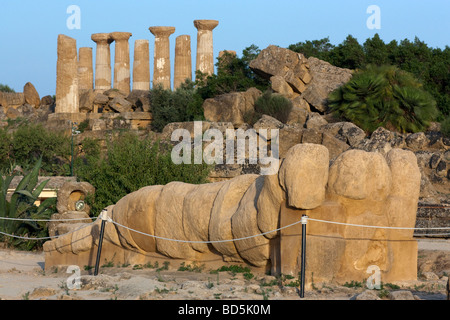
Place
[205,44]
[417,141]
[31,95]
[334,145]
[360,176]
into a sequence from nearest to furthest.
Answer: [360,176]
[334,145]
[417,141]
[205,44]
[31,95]

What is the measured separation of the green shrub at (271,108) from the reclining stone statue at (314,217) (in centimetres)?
1694

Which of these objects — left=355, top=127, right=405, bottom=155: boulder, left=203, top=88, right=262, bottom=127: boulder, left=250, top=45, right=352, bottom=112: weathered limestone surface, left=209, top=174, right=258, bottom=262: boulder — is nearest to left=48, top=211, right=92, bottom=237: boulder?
left=209, top=174, right=258, bottom=262: boulder

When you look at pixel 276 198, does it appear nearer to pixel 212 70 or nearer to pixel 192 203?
pixel 192 203

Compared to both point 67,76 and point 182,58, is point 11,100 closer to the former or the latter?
point 67,76

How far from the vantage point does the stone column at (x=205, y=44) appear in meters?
41.2

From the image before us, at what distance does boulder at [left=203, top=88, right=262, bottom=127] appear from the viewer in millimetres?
27969

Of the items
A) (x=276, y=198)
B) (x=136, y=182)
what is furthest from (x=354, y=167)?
(x=136, y=182)

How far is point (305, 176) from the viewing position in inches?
332

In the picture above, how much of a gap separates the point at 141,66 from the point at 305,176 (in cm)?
3693

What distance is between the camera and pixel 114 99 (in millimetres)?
38344

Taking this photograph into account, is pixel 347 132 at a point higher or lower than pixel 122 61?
lower

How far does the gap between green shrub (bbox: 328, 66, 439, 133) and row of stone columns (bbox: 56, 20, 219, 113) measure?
53.1 ft

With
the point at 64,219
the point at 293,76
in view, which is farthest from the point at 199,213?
the point at 293,76

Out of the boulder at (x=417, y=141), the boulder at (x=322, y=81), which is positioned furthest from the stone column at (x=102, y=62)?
the boulder at (x=417, y=141)
